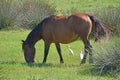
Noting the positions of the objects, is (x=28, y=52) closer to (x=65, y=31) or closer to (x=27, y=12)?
(x=65, y=31)

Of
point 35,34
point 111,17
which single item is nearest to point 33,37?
point 35,34

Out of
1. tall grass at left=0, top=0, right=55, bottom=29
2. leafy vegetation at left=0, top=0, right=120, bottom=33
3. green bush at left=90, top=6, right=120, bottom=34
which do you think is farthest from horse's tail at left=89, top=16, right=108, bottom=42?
tall grass at left=0, top=0, right=55, bottom=29

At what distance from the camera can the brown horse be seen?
51.1 feet

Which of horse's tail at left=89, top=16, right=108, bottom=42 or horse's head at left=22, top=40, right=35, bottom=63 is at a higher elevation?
horse's tail at left=89, top=16, right=108, bottom=42

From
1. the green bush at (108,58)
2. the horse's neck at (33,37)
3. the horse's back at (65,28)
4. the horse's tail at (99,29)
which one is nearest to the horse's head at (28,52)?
the horse's neck at (33,37)

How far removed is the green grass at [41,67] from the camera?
465 inches

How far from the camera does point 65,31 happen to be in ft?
52.5

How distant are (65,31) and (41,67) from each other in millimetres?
2288

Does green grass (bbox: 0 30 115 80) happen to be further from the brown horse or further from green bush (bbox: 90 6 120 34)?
green bush (bbox: 90 6 120 34)

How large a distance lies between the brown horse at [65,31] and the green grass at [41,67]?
663 mm

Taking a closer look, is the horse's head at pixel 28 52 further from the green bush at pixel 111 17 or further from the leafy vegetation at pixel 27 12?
the leafy vegetation at pixel 27 12

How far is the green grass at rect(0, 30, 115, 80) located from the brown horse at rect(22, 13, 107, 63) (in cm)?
66

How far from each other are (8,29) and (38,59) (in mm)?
8340

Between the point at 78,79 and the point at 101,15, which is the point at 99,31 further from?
the point at 101,15
